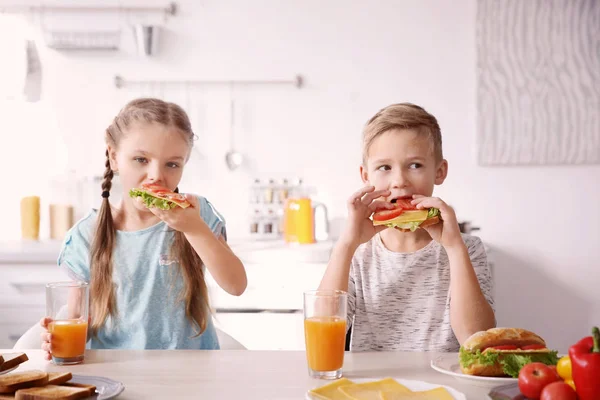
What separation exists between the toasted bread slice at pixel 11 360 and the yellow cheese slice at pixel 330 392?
513mm

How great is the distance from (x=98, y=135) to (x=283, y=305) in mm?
1331

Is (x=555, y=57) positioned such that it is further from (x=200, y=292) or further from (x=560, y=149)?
(x=200, y=292)

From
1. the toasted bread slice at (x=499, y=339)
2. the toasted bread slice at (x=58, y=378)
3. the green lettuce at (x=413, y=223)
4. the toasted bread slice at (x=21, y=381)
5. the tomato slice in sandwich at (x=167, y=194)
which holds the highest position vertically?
the tomato slice in sandwich at (x=167, y=194)

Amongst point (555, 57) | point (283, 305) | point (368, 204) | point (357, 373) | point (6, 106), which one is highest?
point (555, 57)

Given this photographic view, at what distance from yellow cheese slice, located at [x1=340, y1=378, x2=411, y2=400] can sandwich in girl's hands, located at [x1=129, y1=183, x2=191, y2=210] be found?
644 millimetres

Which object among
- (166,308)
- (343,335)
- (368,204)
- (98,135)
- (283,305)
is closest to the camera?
(343,335)

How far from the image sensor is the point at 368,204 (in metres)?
1.55

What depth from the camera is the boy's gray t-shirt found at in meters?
1.57

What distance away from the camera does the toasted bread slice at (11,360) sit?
1.10 metres

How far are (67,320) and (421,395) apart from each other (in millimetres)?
629

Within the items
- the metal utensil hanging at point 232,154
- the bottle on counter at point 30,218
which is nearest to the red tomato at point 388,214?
the metal utensil hanging at point 232,154

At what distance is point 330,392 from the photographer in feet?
3.13

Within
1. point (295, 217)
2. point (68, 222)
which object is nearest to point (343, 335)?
point (295, 217)

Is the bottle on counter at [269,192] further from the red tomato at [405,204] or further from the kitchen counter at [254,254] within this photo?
the red tomato at [405,204]
